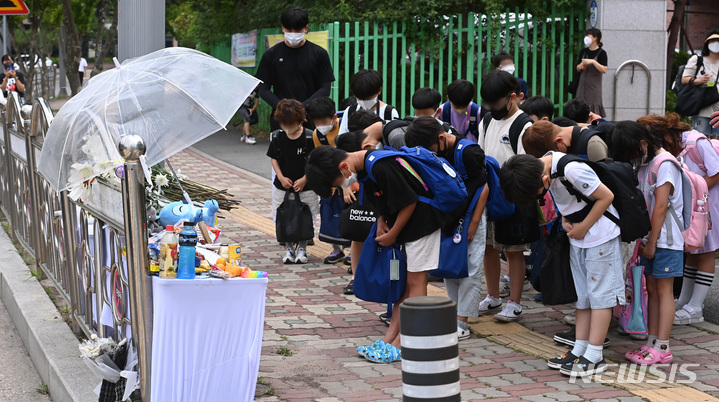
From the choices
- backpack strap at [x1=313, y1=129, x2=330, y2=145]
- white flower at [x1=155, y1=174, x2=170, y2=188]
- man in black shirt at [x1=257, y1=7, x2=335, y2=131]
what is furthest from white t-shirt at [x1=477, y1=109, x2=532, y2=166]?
white flower at [x1=155, y1=174, x2=170, y2=188]

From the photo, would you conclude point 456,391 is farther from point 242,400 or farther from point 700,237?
point 700,237

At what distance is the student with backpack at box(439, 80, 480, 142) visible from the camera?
698cm

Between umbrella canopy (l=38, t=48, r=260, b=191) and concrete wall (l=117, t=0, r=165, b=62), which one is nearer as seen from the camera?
umbrella canopy (l=38, t=48, r=260, b=191)

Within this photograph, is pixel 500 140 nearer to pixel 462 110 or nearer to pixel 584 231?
pixel 462 110

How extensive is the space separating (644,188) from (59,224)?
3787 mm

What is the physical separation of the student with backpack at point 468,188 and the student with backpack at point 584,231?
66 cm

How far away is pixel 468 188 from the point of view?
5891mm

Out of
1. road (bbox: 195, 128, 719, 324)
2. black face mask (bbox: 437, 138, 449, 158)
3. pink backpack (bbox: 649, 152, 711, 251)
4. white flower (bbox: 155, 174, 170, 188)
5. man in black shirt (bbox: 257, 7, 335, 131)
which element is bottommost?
road (bbox: 195, 128, 719, 324)

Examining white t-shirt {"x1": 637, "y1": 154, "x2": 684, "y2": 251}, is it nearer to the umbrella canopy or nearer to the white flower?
the umbrella canopy

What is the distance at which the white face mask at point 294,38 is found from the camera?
28.2ft

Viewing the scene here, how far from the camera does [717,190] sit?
6305mm

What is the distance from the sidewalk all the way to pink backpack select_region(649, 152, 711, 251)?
676 mm

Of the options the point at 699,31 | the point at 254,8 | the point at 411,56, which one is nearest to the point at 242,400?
the point at 411,56

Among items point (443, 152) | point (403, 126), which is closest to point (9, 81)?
point (403, 126)
